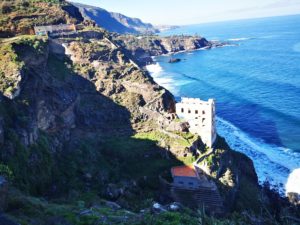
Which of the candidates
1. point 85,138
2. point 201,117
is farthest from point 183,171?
point 85,138

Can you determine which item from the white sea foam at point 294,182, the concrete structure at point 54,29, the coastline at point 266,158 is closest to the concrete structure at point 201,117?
the coastline at point 266,158

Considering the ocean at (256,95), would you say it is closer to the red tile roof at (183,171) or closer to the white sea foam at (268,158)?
the white sea foam at (268,158)

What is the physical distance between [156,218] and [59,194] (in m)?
15.4

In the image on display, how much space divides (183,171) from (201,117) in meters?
10.4

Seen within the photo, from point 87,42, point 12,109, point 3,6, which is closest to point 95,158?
point 12,109

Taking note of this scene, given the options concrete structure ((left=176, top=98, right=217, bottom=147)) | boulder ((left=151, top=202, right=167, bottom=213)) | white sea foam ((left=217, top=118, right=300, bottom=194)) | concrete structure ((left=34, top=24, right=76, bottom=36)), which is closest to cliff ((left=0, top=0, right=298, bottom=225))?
boulder ((left=151, top=202, right=167, bottom=213))

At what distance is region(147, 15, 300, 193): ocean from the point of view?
7438cm

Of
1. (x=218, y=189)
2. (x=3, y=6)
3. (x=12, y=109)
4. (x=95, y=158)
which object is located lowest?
(x=218, y=189)

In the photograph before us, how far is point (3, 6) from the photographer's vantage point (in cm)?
8725

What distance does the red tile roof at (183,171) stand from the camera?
177 ft

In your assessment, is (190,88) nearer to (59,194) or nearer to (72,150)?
(72,150)

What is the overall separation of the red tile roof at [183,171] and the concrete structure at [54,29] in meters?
45.1

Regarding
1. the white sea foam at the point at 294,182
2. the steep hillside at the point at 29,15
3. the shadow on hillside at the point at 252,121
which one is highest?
the steep hillside at the point at 29,15

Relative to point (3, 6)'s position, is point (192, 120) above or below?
below
